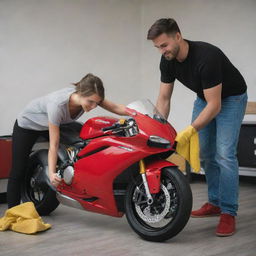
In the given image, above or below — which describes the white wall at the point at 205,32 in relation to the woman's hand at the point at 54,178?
above

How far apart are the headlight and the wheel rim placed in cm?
19

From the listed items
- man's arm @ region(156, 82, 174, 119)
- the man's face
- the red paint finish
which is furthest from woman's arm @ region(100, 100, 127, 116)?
the red paint finish

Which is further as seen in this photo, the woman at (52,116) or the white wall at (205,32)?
the white wall at (205,32)

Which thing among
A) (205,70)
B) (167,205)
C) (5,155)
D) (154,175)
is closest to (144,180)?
(154,175)

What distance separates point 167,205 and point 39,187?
3.22 feet

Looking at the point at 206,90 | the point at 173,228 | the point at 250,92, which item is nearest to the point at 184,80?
the point at 206,90

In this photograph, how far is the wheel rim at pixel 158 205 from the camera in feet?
8.95

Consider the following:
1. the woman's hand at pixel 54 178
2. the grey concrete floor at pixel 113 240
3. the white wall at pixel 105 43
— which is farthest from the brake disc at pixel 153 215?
the white wall at pixel 105 43

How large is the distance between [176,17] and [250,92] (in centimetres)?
102

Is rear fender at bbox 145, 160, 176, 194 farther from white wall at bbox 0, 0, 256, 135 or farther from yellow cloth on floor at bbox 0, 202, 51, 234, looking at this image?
white wall at bbox 0, 0, 256, 135

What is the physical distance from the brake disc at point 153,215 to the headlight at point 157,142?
→ 216mm

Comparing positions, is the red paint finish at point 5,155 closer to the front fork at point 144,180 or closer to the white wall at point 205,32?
the front fork at point 144,180

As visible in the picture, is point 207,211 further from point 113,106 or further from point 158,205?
point 113,106

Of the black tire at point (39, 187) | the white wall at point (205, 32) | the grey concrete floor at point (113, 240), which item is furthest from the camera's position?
the white wall at point (205, 32)
